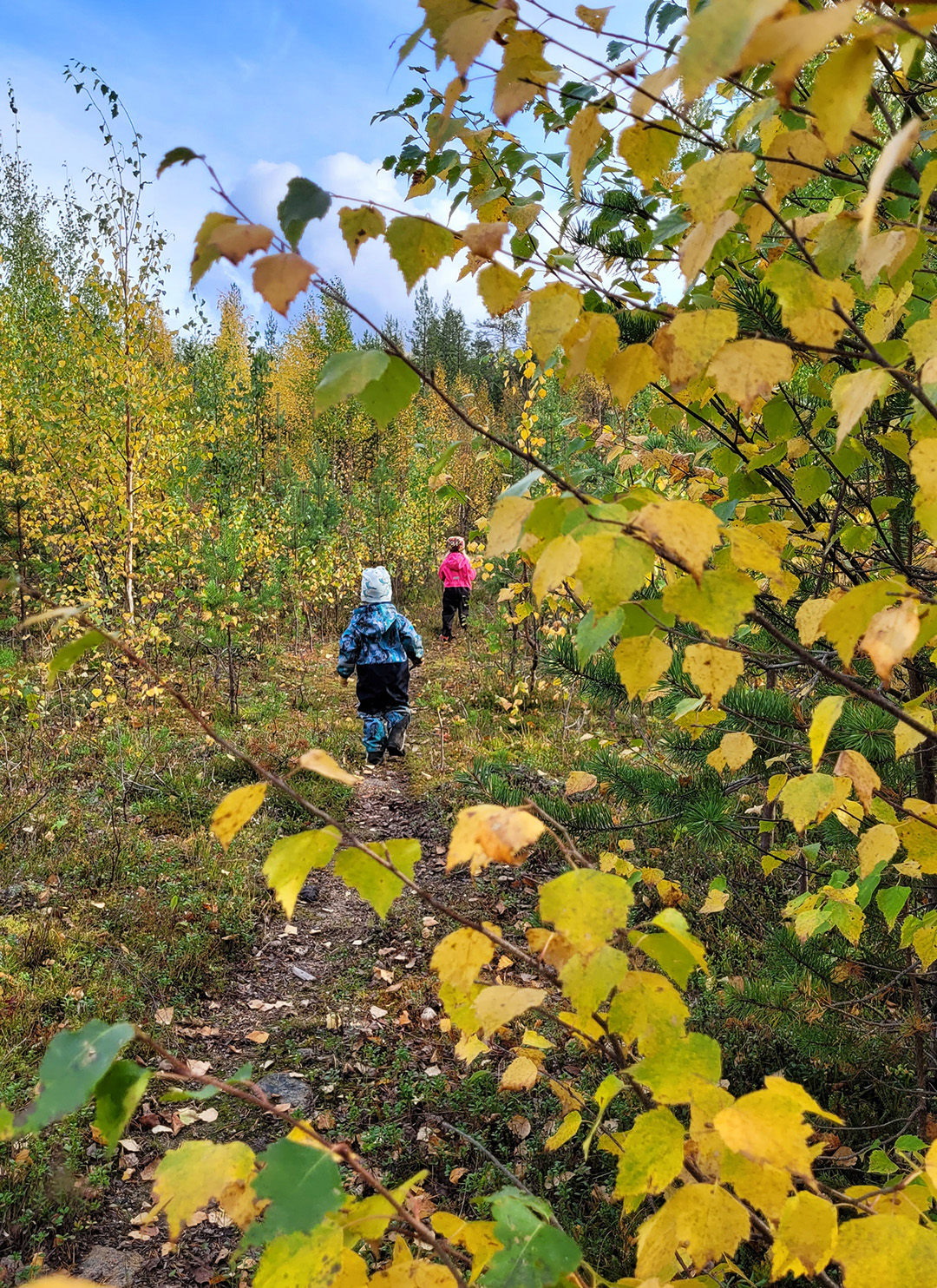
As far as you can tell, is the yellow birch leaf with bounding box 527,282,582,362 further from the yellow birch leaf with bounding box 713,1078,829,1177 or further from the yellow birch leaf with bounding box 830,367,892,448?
the yellow birch leaf with bounding box 713,1078,829,1177

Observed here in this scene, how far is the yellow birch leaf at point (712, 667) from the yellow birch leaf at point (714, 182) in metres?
0.51

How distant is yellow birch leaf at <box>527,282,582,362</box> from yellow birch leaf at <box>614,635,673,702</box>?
39 centimetres

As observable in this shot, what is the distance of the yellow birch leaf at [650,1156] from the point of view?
30.1 inches

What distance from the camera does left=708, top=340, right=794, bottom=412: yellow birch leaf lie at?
31.1 inches

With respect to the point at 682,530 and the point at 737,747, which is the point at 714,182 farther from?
the point at 737,747

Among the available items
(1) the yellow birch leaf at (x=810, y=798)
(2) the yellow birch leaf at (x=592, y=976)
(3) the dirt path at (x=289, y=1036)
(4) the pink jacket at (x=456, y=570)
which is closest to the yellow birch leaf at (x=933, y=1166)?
(2) the yellow birch leaf at (x=592, y=976)

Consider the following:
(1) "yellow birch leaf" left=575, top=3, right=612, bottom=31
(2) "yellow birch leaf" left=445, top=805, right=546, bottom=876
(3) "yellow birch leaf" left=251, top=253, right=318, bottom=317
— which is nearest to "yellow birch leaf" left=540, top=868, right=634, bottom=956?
(2) "yellow birch leaf" left=445, top=805, right=546, bottom=876

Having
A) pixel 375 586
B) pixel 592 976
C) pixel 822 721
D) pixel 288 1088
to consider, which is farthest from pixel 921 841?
pixel 375 586

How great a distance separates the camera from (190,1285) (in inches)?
91.4

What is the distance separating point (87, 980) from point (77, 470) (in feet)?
19.6

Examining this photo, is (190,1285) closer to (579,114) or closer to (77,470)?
(579,114)

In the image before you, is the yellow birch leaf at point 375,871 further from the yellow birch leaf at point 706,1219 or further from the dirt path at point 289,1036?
the dirt path at point 289,1036

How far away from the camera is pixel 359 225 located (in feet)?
2.63

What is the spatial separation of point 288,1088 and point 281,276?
3364 millimetres
